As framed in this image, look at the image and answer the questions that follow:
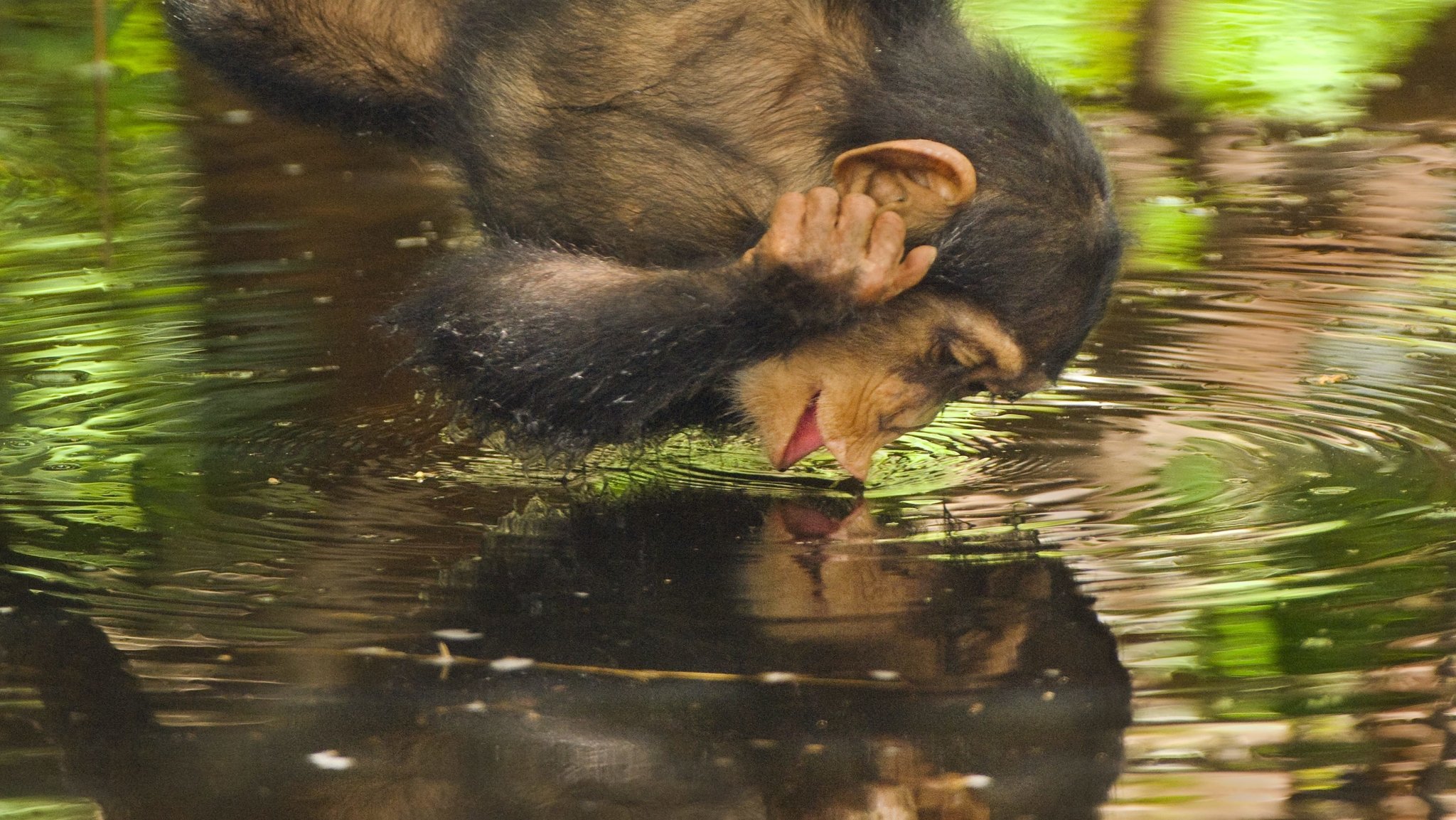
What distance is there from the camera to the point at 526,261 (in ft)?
11.4

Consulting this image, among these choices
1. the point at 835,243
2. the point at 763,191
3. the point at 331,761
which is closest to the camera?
the point at 331,761

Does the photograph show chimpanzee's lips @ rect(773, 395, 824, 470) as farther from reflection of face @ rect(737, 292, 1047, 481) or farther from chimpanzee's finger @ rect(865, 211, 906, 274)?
chimpanzee's finger @ rect(865, 211, 906, 274)

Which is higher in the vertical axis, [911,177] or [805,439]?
[911,177]

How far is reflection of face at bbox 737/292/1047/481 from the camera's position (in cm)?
361

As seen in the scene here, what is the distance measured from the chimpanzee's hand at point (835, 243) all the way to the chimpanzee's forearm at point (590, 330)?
0.09 ft

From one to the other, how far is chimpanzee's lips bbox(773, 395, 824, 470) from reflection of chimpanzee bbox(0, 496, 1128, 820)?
0.51 meters

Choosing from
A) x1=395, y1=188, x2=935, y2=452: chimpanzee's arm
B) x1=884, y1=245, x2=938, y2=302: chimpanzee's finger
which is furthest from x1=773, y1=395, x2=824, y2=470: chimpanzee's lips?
x1=884, y1=245, x2=938, y2=302: chimpanzee's finger

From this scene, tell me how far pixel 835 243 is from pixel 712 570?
619 mm

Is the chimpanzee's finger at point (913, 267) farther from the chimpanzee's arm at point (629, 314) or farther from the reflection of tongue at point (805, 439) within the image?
the reflection of tongue at point (805, 439)

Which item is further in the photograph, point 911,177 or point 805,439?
point 805,439

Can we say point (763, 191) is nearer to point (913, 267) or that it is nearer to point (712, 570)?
point (913, 267)

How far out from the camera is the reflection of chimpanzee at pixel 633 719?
2400mm

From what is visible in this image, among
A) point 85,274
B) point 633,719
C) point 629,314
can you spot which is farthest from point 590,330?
point 85,274

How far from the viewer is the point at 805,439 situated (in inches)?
146
